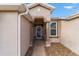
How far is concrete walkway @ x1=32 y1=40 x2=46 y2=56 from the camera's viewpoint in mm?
3344

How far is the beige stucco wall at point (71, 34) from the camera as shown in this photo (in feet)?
11.1

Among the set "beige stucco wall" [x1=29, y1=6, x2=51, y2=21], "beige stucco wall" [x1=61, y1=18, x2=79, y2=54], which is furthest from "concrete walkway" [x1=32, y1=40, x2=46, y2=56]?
"beige stucco wall" [x1=29, y1=6, x2=51, y2=21]

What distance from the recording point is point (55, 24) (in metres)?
3.29

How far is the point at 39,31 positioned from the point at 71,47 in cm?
108

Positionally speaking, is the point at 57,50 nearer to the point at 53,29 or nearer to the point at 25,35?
the point at 53,29

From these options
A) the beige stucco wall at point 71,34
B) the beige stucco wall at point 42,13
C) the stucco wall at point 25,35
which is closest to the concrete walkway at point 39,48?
the stucco wall at point 25,35

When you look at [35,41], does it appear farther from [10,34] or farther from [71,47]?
[71,47]

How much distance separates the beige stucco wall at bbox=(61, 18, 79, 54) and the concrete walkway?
55cm

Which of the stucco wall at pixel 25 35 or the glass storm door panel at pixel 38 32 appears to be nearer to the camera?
the glass storm door panel at pixel 38 32

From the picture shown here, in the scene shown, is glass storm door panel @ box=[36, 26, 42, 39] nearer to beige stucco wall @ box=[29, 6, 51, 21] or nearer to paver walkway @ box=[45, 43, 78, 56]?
beige stucco wall @ box=[29, 6, 51, 21]

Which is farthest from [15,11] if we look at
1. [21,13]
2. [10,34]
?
[10,34]

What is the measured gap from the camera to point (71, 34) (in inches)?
150

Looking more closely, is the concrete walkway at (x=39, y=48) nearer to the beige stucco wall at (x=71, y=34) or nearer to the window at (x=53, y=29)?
the window at (x=53, y=29)

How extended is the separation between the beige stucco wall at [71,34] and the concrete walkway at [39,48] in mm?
546
